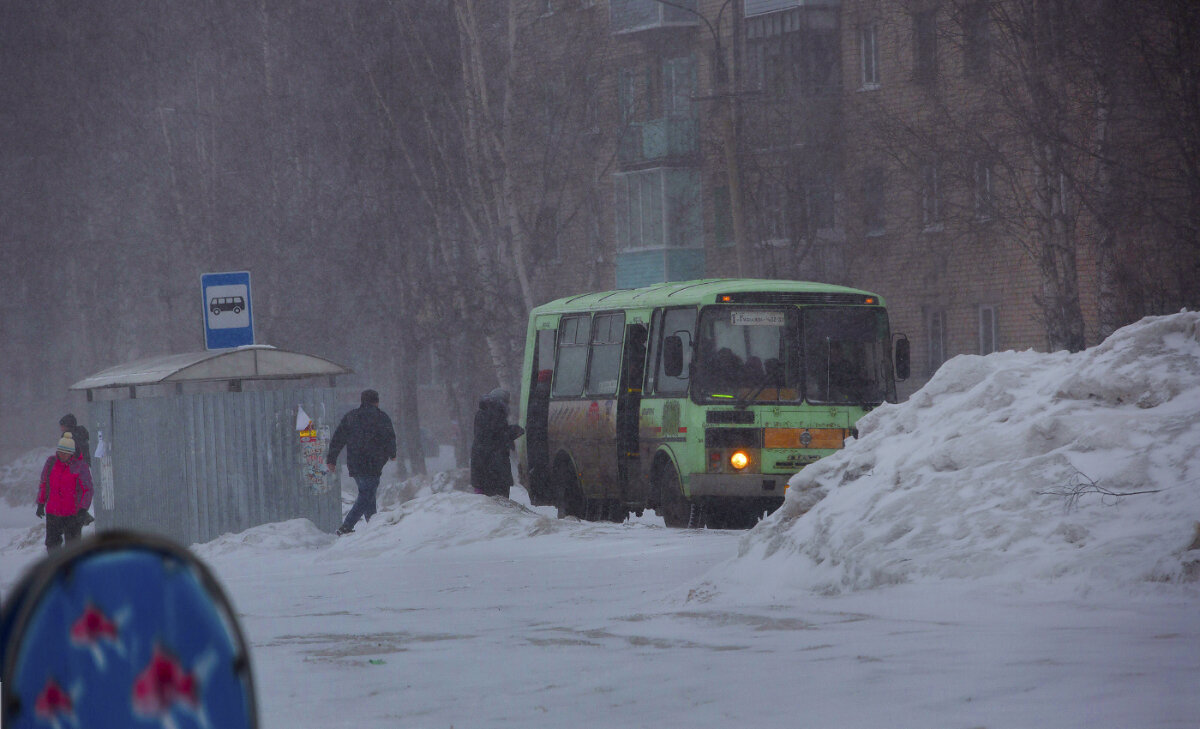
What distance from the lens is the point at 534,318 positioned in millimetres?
22031

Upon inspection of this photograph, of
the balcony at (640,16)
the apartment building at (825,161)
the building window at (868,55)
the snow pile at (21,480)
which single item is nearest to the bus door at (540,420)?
the apartment building at (825,161)

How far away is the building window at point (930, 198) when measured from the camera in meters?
34.7

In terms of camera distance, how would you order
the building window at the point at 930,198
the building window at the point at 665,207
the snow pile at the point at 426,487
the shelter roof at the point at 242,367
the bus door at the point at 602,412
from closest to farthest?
the shelter roof at the point at 242,367 < the bus door at the point at 602,412 < the snow pile at the point at 426,487 < the building window at the point at 930,198 < the building window at the point at 665,207

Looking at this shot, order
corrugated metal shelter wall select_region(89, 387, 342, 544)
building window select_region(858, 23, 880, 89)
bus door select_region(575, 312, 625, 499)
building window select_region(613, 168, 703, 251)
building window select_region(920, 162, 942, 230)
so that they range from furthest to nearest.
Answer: building window select_region(613, 168, 703, 251) < building window select_region(858, 23, 880, 89) < building window select_region(920, 162, 942, 230) < bus door select_region(575, 312, 625, 499) < corrugated metal shelter wall select_region(89, 387, 342, 544)

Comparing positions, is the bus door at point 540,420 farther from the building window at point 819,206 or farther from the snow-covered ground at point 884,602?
the building window at point 819,206

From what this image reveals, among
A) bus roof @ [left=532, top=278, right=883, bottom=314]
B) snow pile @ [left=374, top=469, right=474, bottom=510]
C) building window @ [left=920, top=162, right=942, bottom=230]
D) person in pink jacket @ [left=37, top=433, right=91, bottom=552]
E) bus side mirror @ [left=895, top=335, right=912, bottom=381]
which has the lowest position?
snow pile @ [left=374, top=469, right=474, bottom=510]

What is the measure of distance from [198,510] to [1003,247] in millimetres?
22009

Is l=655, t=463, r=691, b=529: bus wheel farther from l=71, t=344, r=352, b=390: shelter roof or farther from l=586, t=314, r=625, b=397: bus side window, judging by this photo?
l=71, t=344, r=352, b=390: shelter roof

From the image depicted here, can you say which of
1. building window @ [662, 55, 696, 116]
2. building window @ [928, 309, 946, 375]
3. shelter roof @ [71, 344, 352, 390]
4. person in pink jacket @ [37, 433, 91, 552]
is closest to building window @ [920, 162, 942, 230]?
building window @ [928, 309, 946, 375]

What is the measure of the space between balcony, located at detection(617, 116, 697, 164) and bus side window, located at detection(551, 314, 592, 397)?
67.7 feet

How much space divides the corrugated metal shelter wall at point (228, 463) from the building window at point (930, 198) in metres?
18.0

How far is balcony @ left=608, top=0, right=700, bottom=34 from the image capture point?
4144 centimetres

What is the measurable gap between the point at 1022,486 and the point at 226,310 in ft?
30.8

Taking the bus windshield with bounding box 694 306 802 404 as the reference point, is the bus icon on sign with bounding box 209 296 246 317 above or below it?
above
